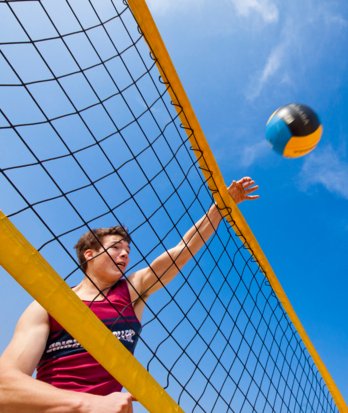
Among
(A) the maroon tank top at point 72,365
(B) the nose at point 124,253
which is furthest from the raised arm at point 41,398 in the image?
(B) the nose at point 124,253

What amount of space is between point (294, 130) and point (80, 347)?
2537mm

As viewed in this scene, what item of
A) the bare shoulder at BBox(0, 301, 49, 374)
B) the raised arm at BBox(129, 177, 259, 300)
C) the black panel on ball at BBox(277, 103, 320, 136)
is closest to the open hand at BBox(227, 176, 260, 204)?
the raised arm at BBox(129, 177, 259, 300)

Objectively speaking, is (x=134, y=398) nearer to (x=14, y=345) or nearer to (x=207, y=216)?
(x=14, y=345)

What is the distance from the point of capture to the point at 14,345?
1.91 metres

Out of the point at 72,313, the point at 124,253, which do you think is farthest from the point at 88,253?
the point at 72,313

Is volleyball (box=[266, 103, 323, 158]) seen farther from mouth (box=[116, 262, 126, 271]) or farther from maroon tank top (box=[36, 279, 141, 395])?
maroon tank top (box=[36, 279, 141, 395])

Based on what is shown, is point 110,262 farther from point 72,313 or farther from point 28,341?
point 72,313

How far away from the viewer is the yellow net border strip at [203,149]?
2.70m

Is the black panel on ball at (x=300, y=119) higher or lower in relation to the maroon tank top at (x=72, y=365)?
higher

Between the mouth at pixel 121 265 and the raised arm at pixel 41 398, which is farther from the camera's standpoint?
the mouth at pixel 121 265

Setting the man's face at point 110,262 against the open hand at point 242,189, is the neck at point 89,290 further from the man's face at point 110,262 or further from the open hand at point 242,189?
the open hand at point 242,189

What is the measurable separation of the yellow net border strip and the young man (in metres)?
0.19

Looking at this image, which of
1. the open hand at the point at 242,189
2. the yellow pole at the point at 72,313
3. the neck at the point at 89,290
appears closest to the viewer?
the yellow pole at the point at 72,313

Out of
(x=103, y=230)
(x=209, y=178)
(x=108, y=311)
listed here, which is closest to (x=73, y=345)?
(x=108, y=311)
